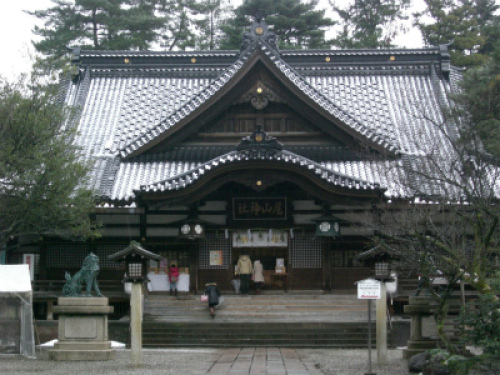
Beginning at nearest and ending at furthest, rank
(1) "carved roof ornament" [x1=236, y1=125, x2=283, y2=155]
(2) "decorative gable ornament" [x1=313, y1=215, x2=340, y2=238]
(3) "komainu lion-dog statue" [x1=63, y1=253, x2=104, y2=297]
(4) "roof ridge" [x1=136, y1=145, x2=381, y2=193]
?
(3) "komainu lion-dog statue" [x1=63, y1=253, x2=104, y2=297] < (4) "roof ridge" [x1=136, y1=145, x2=381, y2=193] < (1) "carved roof ornament" [x1=236, y1=125, x2=283, y2=155] < (2) "decorative gable ornament" [x1=313, y1=215, x2=340, y2=238]

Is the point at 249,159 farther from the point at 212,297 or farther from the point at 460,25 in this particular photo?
the point at 460,25

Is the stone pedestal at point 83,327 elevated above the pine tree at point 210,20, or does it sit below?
below

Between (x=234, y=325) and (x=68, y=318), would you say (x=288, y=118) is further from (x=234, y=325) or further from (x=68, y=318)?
(x=68, y=318)

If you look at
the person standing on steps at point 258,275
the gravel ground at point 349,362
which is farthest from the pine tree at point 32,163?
the person standing on steps at point 258,275

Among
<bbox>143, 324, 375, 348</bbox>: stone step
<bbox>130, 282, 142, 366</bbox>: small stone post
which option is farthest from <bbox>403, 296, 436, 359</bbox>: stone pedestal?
<bbox>130, 282, 142, 366</bbox>: small stone post

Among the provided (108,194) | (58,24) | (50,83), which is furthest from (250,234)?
(58,24)

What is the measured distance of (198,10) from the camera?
4928 centimetres

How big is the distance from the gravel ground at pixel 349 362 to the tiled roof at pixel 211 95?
5.94 m

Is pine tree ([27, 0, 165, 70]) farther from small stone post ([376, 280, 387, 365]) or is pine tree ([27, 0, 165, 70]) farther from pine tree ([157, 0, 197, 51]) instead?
small stone post ([376, 280, 387, 365])

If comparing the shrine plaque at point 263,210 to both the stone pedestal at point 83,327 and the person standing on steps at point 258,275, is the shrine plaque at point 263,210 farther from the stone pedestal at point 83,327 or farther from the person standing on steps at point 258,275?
the stone pedestal at point 83,327

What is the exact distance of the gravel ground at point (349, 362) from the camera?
1510cm

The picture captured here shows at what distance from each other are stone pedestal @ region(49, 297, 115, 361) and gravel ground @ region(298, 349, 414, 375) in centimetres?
451

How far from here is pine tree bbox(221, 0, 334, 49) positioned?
44812mm

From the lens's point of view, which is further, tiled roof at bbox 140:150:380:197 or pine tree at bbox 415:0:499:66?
pine tree at bbox 415:0:499:66
